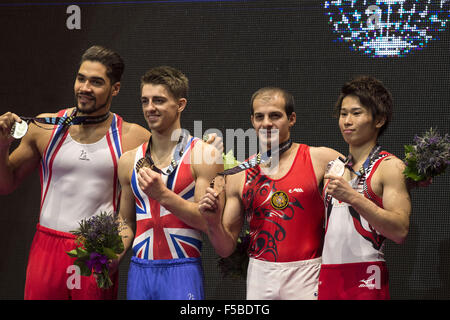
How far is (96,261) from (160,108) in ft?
3.13

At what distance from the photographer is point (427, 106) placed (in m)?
4.54

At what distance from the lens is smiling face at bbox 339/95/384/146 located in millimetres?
3373

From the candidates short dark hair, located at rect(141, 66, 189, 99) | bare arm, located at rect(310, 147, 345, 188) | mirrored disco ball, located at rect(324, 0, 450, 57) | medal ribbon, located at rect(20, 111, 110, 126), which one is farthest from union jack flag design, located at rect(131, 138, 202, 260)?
mirrored disco ball, located at rect(324, 0, 450, 57)

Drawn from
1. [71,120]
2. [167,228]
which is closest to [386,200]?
[167,228]

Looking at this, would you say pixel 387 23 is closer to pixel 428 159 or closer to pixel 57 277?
pixel 428 159

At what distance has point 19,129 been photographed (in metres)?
3.66

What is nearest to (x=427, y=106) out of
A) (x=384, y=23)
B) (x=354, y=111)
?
(x=384, y=23)

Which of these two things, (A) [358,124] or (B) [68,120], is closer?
(A) [358,124]

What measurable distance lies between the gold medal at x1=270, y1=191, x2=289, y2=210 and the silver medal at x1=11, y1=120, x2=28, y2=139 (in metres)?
1.55

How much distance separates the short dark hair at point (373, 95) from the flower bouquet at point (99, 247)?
5.11 feet

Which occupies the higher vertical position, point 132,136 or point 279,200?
point 132,136

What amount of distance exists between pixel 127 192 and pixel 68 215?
0.43 m

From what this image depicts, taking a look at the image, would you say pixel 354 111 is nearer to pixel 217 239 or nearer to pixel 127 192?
pixel 217 239

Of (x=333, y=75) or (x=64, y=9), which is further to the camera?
(x=64, y=9)
